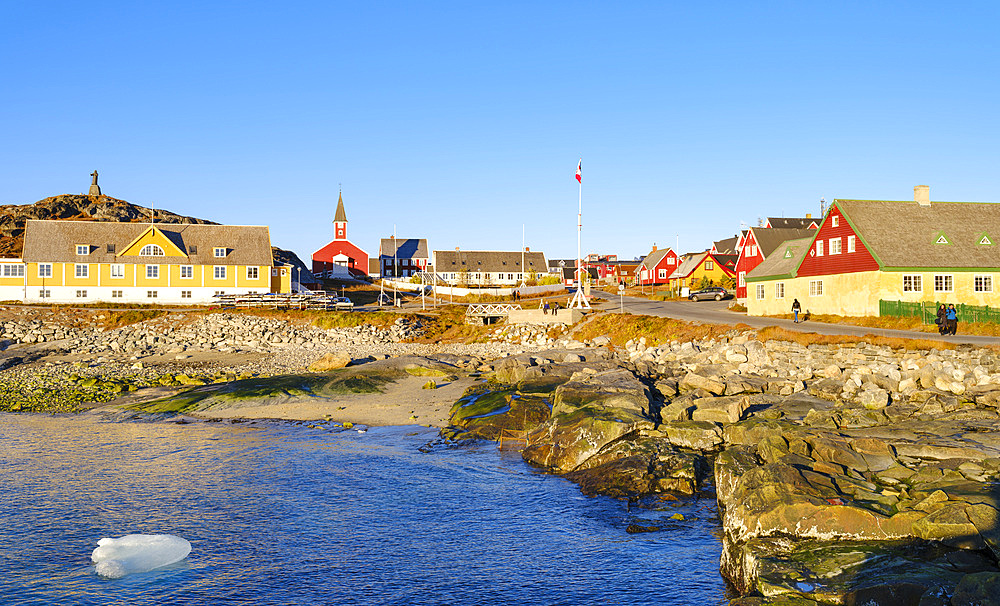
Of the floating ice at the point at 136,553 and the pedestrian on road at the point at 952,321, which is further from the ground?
the pedestrian on road at the point at 952,321

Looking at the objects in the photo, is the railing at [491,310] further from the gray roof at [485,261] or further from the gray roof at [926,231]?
the gray roof at [485,261]

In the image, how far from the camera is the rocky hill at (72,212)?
106m

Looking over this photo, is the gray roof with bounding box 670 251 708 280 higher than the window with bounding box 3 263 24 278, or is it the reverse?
the gray roof with bounding box 670 251 708 280

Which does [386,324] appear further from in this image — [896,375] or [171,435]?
[896,375]

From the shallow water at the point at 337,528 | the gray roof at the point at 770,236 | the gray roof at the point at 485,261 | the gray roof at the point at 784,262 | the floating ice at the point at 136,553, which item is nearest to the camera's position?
the shallow water at the point at 337,528

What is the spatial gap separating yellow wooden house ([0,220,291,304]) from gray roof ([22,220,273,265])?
0.08m

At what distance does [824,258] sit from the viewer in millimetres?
44406

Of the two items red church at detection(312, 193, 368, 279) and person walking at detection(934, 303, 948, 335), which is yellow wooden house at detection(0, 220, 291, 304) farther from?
person walking at detection(934, 303, 948, 335)

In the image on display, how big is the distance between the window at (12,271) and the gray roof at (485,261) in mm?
63921

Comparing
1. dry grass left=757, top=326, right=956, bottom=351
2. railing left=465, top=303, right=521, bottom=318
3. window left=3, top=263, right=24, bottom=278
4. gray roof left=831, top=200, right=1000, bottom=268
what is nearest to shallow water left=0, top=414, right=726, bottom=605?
dry grass left=757, top=326, right=956, bottom=351

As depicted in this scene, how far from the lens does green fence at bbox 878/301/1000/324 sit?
3428 cm

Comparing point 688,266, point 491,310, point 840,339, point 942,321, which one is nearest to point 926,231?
point 942,321

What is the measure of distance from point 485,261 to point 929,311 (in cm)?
9022

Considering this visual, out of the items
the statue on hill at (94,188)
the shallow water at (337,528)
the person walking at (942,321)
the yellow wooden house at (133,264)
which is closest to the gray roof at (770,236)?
the person walking at (942,321)
